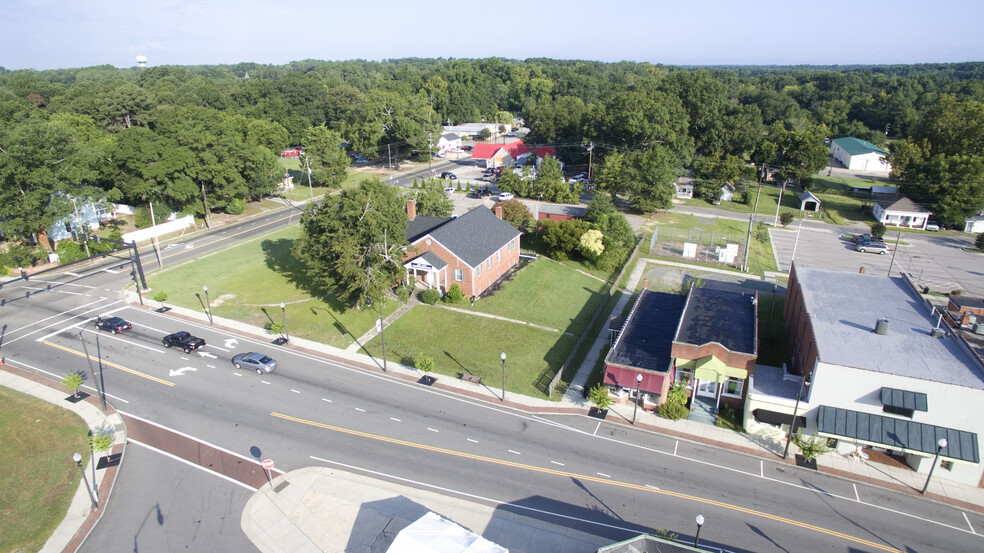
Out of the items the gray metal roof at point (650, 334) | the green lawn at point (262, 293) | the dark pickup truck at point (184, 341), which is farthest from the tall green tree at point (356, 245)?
the gray metal roof at point (650, 334)

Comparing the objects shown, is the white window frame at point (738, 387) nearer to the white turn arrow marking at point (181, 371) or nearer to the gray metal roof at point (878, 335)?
the gray metal roof at point (878, 335)

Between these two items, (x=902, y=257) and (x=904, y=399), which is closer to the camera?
(x=904, y=399)

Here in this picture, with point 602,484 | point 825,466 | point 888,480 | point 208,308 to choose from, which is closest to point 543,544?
point 602,484

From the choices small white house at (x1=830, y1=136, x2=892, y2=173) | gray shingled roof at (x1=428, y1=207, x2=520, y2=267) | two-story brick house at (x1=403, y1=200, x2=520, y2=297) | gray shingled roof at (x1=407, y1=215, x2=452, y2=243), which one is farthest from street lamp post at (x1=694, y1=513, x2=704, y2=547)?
small white house at (x1=830, y1=136, x2=892, y2=173)

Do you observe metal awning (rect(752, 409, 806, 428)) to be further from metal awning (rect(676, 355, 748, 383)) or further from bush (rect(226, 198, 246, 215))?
bush (rect(226, 198, 246, 215))

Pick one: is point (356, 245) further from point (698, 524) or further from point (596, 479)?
point (698, 524)

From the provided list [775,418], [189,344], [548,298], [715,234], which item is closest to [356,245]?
[189,344]
